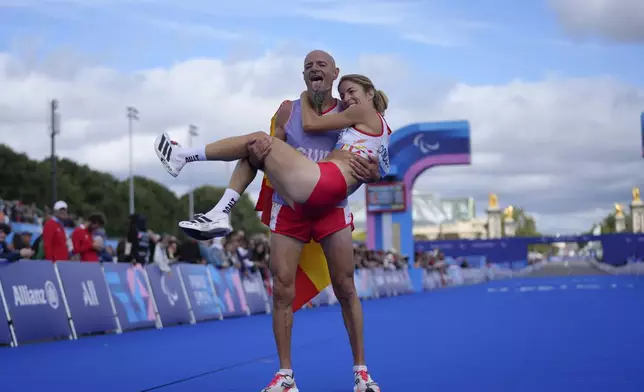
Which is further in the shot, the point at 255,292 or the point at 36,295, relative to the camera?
the point at 255,292

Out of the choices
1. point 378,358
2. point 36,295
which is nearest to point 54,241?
point 36,295

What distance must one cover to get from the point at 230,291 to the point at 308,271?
1256 cm

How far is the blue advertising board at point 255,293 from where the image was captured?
19.6m

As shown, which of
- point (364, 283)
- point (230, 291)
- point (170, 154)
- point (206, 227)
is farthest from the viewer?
point (364, 283)

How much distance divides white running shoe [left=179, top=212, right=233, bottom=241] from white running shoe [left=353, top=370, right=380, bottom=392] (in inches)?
47.7

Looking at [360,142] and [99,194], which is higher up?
[99,194]

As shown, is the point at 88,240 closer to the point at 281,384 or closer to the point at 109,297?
the point at 109,297

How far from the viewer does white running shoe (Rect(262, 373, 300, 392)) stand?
5523 mm

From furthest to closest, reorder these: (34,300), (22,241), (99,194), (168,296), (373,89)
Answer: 1. (99,194)
2. (168,296)
3. (22,241)
4. (34,300)
5. (373,89)

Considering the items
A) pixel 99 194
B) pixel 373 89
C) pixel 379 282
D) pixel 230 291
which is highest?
pixel 99 194

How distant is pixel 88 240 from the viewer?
45.7 ft

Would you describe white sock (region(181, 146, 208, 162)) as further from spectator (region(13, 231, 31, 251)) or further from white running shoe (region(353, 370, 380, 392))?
spectator (region(13, 231, 31, 251))

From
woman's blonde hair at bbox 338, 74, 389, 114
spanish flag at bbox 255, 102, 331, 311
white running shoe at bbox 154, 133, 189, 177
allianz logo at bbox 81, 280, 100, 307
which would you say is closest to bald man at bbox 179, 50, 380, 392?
woman's blonde hair at bbox 338, 74, 389, 114

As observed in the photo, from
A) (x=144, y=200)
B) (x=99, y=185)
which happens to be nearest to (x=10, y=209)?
(x=99, y=185)
